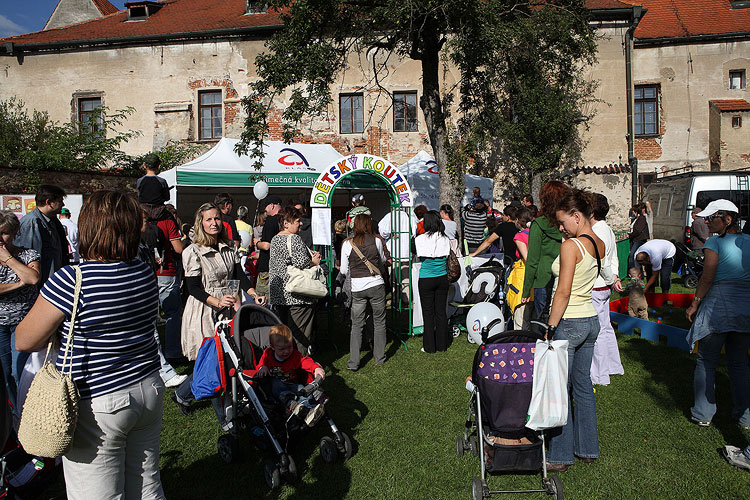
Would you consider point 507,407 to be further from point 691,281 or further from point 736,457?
point 691,281

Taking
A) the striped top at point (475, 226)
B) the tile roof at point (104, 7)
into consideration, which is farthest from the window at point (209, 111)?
the striped top at point (475, 226)

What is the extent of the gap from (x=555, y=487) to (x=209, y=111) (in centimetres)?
2073

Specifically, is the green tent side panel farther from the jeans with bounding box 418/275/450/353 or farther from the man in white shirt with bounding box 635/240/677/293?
the jeans with bounding box 418/275/450/353

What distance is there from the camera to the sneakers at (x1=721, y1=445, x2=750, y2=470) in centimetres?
374

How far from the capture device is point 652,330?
7.14m

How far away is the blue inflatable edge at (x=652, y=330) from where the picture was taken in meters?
6.75

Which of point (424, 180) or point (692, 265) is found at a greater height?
point (424, 180)

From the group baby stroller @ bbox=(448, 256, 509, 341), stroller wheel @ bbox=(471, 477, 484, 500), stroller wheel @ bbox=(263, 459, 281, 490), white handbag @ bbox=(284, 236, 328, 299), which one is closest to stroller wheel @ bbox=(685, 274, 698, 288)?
baby stroller @ bbox=(448, 256, 509, 341)

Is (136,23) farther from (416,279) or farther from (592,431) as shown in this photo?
(592,431)

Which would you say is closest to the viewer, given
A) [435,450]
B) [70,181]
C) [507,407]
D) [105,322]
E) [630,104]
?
[105,322]

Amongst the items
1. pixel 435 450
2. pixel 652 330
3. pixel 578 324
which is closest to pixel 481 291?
pixel 652 330

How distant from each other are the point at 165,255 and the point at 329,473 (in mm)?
3423

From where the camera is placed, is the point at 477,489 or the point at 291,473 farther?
the point at 291,473

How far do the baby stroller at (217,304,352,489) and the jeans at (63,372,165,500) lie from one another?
130 centimetres
